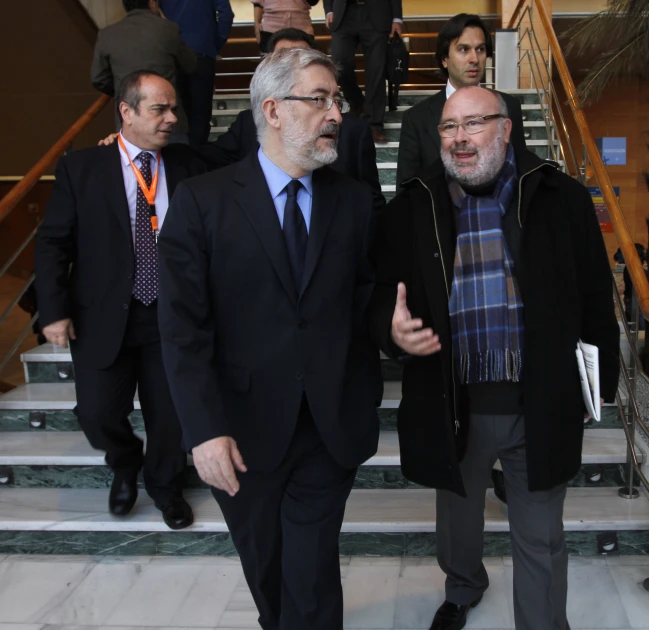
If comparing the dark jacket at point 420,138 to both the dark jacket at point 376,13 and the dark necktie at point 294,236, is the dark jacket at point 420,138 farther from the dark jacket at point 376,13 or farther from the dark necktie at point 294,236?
the dark jacket at point 376,13

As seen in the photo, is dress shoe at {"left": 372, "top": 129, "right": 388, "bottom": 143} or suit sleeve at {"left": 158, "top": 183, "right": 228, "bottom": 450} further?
dress shoe at {"left": 372, "top": 129, "right": 388, "bottom": 143}

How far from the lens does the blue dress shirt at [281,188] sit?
2053mm

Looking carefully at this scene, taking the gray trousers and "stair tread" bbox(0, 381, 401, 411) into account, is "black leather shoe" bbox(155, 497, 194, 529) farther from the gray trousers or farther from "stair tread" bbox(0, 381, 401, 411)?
the gray trousers

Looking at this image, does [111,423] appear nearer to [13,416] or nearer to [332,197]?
[13,416]

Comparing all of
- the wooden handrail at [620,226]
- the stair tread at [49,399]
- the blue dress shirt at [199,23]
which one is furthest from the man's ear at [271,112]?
the blue dress shirt at [199,23]

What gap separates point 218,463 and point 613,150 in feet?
36.1

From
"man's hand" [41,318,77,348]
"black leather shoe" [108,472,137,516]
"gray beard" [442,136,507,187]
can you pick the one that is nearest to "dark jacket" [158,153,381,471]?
"gray beard" [442,136,507,187]

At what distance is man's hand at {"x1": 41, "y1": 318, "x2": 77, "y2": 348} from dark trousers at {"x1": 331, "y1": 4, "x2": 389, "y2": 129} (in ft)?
10.00

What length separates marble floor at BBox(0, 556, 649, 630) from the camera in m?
2.75

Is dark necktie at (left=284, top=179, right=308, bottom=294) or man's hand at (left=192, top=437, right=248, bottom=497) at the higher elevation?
dark necktie at (left=284, top=179, right=308, bottom=294)

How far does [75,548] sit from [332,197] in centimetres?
209

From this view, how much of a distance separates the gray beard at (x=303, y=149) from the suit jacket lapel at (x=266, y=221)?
0.11 metres

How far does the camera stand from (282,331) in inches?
78.7

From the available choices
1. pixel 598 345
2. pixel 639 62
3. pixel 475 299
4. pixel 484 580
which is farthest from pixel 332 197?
pixel 639 62
